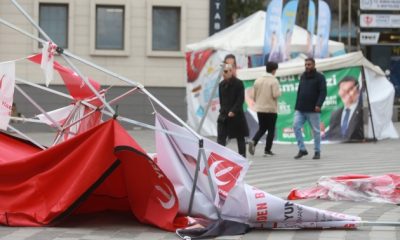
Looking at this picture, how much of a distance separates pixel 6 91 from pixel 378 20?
22575 millimetres

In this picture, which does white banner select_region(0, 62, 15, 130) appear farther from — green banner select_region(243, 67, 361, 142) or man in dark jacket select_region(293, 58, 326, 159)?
green banner select_region(243, 67, 361, 142)

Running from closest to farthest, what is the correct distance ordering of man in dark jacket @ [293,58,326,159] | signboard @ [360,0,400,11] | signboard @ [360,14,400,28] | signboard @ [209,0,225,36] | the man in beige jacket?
man in dark jacket @ [293,58,326,159] < the man in beige jacket < signboard @ [209,0,225,36] < signboard @ [360,0,400,11] < signboard @ [360,14,400,28]

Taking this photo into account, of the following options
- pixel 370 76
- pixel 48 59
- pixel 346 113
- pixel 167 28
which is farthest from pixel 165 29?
pixel 48 59

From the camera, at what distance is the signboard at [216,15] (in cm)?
2523

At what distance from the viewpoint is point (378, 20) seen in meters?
28.0

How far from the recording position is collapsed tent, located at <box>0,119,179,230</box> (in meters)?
6.59

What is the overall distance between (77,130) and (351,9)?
28592mm

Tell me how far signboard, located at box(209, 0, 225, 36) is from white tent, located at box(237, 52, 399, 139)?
6.60 meters

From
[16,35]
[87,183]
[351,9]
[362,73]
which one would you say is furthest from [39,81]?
[87,183]

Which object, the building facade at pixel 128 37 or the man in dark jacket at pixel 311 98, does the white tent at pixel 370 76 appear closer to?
the man in dark jacket at pixel 311 98

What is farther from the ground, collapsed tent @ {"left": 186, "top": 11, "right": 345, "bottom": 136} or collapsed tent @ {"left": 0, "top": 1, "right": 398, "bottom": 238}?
collapsed tent @ {"left": 186, "top": 11, "right": 345, "bottom": 136}

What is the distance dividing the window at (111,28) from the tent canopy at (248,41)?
5.17 m

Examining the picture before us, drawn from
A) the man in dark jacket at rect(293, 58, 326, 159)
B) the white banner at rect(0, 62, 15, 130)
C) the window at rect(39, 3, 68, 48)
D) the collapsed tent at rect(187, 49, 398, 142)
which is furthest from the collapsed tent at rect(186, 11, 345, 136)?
the white banner at rect(0, 62, 15, 130)

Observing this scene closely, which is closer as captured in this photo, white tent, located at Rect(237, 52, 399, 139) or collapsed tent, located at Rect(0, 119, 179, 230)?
collapsed tent, located at Rect(0, 119, 179, 230)
